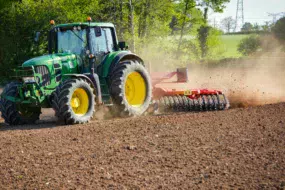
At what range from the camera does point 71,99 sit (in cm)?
1004

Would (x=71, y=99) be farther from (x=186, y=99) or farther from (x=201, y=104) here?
(x=201, y=104)

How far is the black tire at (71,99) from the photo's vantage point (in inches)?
380

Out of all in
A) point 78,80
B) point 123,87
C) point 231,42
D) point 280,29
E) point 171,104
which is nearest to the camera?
point 78,80

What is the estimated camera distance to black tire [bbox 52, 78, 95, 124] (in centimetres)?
966

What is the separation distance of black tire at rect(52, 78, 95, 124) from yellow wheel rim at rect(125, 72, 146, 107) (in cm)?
153

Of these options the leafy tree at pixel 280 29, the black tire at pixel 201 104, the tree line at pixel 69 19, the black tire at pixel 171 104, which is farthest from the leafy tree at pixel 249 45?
the black tire at pixel 171 104

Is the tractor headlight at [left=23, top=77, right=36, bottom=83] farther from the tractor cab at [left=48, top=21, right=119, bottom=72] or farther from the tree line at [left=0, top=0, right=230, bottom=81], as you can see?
the tree line at [left=0, top=0, right=230, bottom=81]

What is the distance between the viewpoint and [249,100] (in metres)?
13.3

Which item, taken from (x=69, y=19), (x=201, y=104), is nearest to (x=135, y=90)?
(x=201, y=104)

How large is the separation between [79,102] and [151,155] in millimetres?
4038

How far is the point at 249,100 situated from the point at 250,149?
686 centimetres

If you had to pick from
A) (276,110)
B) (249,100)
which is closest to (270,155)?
(276,110)

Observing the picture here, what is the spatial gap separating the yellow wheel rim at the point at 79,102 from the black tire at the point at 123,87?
81 cm

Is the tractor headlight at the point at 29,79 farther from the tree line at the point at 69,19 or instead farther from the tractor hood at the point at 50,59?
the tree line at the point at 69,19
